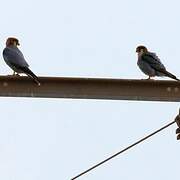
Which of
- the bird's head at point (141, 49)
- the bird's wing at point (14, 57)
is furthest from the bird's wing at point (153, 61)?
the bird's wing at point (14, 57)

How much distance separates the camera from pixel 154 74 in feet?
40.9

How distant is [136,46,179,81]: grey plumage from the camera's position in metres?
12.3

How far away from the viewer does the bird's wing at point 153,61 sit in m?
12.4

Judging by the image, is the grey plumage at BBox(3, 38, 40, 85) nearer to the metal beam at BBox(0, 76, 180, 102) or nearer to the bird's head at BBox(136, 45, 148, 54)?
the metal beam at BBox(0, 76, 180, 102)

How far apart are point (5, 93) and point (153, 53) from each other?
5.91 metres

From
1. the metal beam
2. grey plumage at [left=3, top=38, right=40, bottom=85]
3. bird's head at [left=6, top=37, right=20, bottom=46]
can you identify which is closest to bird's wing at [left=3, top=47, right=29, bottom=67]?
grey plumage at [left=3, top=38, right=40, bottom=85]

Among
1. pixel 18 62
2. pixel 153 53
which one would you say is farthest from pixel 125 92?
pixel 153 53

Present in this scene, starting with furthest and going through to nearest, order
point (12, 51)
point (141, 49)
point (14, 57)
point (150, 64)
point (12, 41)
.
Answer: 1. point (141, 49)
2. point (12, 41)
3. point (150, 64)
4. point (12, 51)
5. point (14, 57)

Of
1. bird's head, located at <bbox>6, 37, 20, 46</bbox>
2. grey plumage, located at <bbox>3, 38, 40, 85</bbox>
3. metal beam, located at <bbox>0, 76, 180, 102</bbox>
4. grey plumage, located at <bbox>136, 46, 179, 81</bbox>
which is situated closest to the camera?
metal beam, located at <bbox>0, 76, 180, 102</bbox>

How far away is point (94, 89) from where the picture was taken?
27.2 ft

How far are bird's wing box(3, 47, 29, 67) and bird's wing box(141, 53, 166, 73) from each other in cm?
209

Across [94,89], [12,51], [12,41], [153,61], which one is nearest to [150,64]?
[153,61]

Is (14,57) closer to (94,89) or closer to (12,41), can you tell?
(12,41)

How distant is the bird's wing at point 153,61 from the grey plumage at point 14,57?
2088 mm
